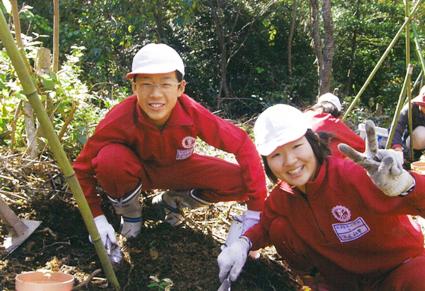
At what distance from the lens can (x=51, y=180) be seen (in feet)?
8.71

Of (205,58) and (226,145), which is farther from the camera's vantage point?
(205,58)

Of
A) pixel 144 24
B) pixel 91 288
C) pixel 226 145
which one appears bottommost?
pixel 91 288

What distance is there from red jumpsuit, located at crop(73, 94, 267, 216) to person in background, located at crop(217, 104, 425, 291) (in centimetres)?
33

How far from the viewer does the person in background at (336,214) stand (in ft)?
5.93

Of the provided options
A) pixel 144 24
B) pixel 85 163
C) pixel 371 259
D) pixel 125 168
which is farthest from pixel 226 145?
pixel 144 24

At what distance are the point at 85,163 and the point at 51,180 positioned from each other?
1.49 feet

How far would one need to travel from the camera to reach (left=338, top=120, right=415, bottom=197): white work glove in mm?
1568

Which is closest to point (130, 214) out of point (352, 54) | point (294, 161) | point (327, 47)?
point (294, 161)

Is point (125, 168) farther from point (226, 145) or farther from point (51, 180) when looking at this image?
point (51, 180)

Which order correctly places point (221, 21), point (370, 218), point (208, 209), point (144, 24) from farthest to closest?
point (221, 21) → point (144, 24) → point (208, 209) → point (370, 218)

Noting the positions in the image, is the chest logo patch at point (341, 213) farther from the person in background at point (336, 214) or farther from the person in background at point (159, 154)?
the person in background at point (159, 154)

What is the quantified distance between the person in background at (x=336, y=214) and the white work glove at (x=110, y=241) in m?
0.39

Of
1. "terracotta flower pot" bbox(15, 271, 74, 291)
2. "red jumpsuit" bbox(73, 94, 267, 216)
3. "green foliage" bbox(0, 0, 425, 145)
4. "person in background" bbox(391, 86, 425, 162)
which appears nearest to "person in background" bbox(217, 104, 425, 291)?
"red jumpsuit" bbox(73, 94, 267, 216)

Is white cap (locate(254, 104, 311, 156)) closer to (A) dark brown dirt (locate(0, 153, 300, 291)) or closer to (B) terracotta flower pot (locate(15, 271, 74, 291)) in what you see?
(A) dark brown dirt (locate(0, 153, 300, 291))
